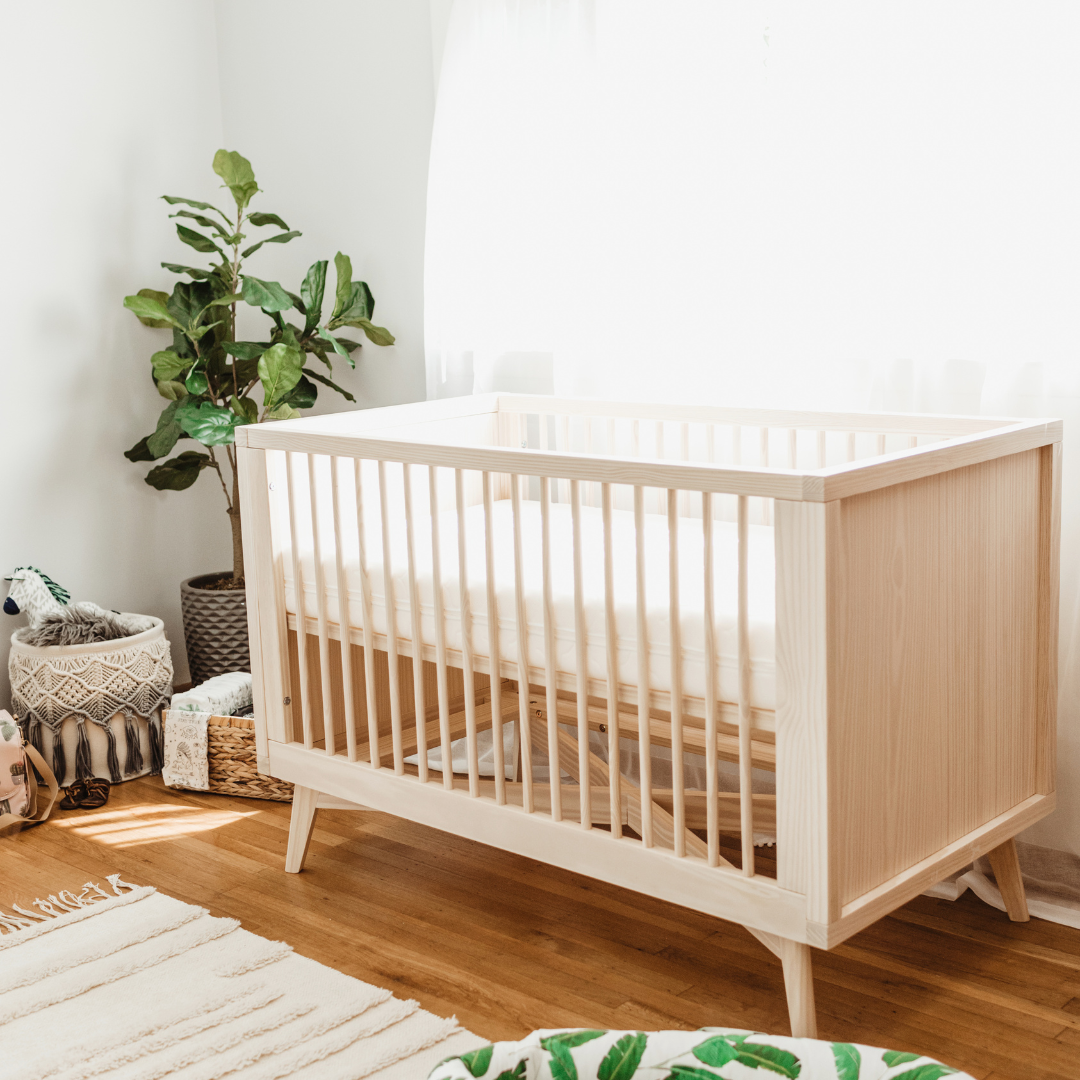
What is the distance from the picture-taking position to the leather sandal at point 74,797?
2562mm

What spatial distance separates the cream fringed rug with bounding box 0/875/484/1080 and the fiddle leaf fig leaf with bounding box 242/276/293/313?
4.21 ft

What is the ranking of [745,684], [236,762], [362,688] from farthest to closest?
[236,762], [362,688], [745,684]

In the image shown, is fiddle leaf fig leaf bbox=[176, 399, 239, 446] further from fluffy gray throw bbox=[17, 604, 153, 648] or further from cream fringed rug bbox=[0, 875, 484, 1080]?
cream fringed rug bbox=[0, 875, 484, 1080]

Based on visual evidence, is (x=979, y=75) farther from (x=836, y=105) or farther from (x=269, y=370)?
(x=269, y=370)

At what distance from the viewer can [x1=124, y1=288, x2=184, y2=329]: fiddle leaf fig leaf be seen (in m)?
2.76

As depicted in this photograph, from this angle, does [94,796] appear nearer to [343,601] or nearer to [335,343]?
[343,601]

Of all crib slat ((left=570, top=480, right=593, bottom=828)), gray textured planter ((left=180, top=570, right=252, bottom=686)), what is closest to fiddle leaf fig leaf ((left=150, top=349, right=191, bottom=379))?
gray textured planter ((left=180, top=570, right=252, bottom=686))

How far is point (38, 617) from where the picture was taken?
2725mm

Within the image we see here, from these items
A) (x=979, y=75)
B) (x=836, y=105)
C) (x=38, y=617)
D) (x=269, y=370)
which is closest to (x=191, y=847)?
(x=38, y=617)

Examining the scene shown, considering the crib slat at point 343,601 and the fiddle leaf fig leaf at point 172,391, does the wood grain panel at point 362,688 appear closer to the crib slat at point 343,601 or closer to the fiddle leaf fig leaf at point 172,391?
the crib slat at point 343,601

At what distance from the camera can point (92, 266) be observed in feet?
9.77

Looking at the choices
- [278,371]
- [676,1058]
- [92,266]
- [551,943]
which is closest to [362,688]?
[551,943]

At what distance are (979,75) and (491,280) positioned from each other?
1064 mm

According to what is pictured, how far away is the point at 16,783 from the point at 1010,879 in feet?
5.93
